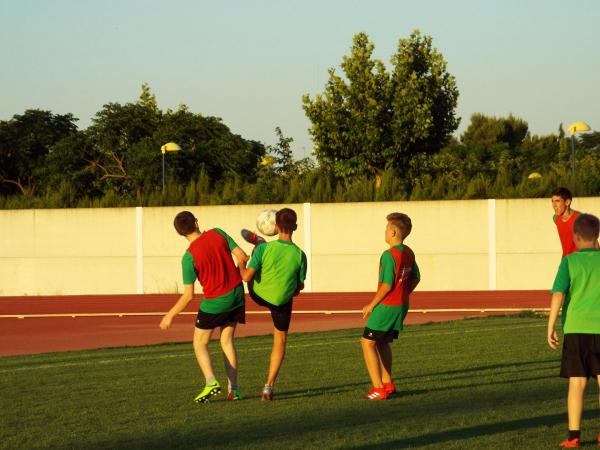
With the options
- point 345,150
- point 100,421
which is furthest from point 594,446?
point 345,150

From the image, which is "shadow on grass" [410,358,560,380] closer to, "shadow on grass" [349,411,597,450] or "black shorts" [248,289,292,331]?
"black shorts" [248,289,292,331]

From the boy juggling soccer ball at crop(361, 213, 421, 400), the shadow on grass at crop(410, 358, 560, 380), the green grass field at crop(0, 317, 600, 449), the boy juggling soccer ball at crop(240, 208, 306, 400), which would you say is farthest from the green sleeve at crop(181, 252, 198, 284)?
the shadow on grass at crop(410, 358, 560, 380)

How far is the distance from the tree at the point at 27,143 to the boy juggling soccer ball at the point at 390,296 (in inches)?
2350

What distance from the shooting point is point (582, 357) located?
7.84 meters

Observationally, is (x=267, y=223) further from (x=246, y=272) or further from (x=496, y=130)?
(x=496, y=130)

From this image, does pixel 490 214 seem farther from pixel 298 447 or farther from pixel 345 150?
pixel 298 447

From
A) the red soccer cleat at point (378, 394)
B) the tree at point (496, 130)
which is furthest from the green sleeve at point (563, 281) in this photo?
the tree at point (496, 130)

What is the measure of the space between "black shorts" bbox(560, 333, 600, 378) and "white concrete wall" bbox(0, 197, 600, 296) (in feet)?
83.6

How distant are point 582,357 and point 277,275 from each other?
3.48 meters

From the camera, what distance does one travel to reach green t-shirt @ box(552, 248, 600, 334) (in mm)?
7848

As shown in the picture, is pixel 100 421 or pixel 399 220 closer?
pixel 100 421

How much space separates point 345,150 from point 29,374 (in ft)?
133

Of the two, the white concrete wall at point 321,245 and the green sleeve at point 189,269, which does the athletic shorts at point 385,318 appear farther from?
the white concrete wall at point 321,245

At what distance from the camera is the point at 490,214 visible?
33.5 meters
